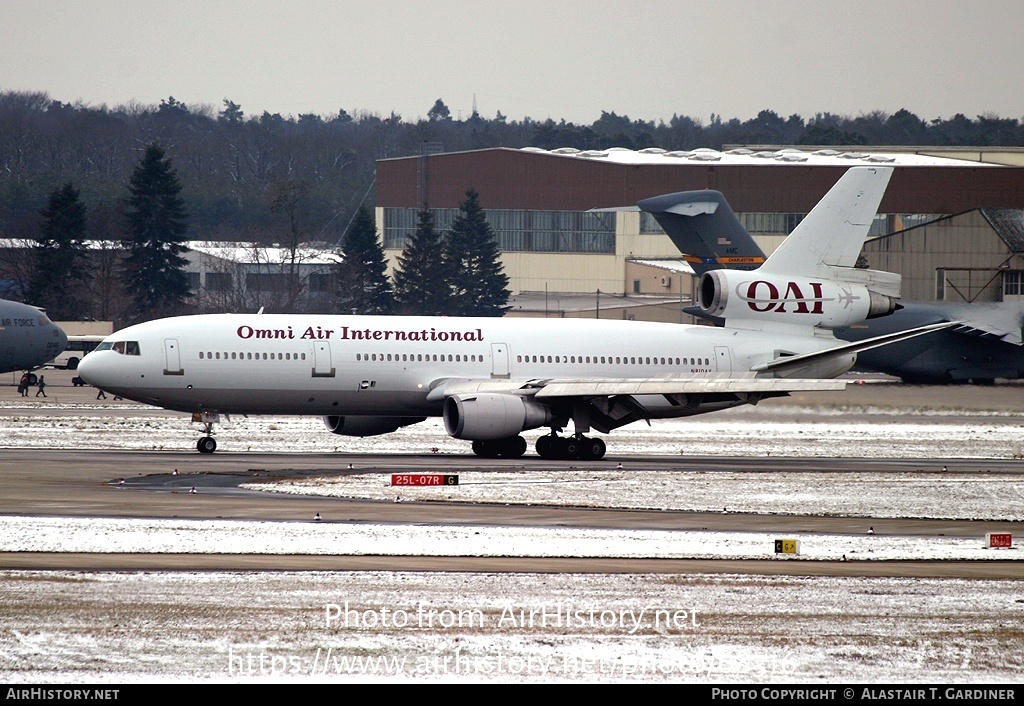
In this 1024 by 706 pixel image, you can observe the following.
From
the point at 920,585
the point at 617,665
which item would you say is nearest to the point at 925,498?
the point at 920,585

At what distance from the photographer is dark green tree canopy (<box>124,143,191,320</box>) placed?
119375 millimetres

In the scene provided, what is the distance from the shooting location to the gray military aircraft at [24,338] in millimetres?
81812

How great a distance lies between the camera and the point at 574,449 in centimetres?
4659

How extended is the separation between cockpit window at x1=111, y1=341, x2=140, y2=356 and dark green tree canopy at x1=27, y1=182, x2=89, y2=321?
78.6 meters

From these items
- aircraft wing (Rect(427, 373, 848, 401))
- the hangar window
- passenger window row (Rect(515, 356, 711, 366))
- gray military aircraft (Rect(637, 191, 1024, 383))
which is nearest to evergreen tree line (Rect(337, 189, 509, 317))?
the hangar window

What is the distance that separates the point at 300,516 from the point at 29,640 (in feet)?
40.1

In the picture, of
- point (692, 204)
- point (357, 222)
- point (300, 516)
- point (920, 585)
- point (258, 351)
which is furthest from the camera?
point (357, 222)

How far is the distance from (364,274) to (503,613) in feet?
379

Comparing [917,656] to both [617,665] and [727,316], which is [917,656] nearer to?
[617,665]

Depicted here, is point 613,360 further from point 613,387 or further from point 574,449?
point 574,449

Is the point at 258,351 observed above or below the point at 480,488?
above

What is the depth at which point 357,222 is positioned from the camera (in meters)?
137

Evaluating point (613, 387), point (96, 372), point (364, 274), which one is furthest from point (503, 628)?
point (364, 274)

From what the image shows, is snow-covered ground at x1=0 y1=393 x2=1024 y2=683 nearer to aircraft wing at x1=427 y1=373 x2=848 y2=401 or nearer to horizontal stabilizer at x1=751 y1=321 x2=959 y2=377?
aircraft wing at x1=427 y1=373 x2=848 y2=401
